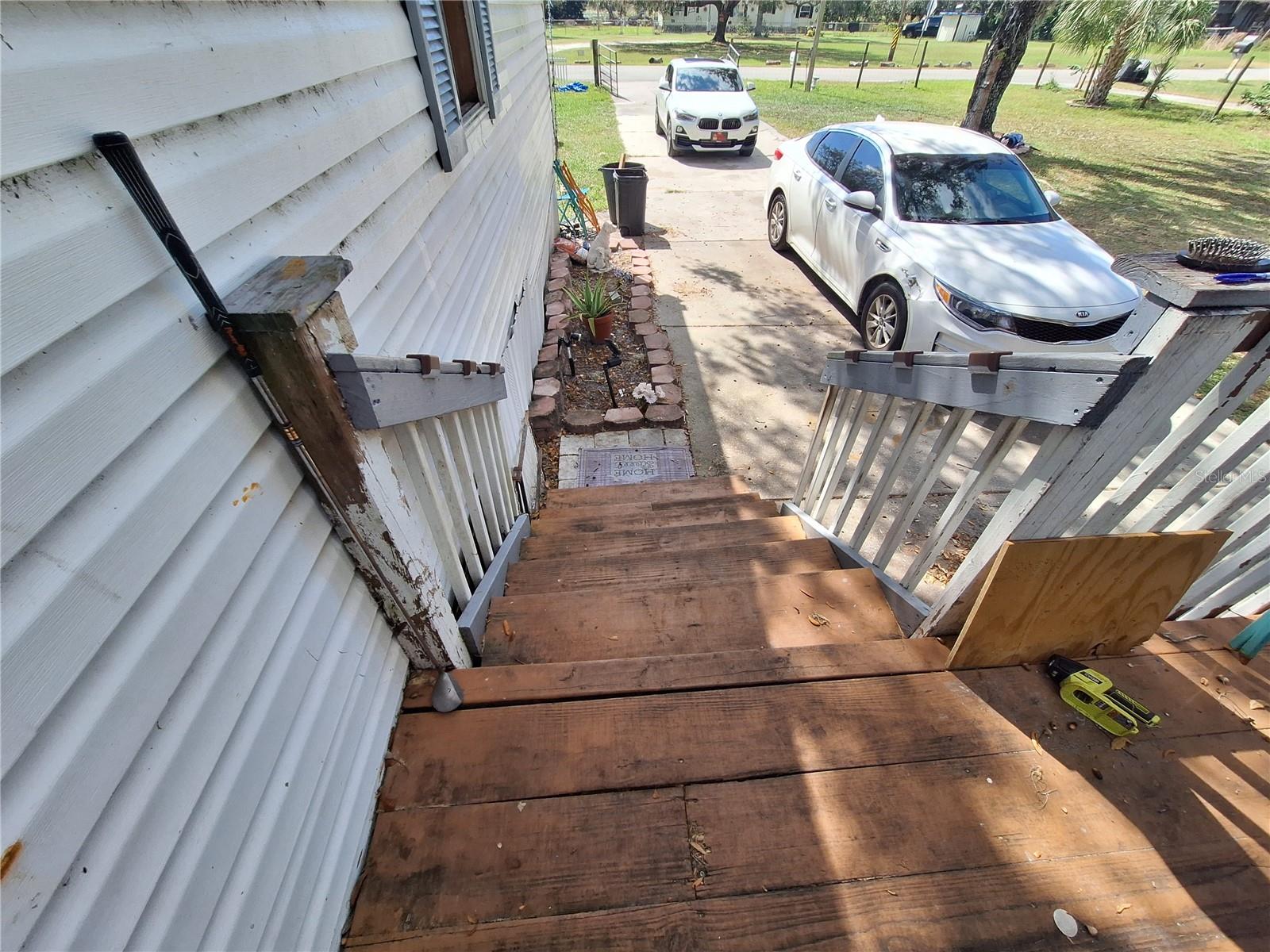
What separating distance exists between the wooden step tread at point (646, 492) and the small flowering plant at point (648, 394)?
3.33 feet

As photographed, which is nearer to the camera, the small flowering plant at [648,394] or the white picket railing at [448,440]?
the white picket railing at [448,440]

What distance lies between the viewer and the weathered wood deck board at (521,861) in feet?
3.90

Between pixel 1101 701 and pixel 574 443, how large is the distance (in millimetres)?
3563

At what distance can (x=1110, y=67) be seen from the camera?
589 inches

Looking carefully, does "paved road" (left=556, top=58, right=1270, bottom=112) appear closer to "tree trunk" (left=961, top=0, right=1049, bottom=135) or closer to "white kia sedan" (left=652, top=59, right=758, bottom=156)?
"white kia sedan" (left=652, top=59, right=758, bottom=156)

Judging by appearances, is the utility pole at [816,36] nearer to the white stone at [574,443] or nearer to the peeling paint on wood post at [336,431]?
the white stone at [574,443]

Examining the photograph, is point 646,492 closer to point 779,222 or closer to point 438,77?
point 438,77

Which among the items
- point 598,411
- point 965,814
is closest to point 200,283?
point 965,814

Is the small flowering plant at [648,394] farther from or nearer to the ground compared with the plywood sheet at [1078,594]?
nearer to the ground

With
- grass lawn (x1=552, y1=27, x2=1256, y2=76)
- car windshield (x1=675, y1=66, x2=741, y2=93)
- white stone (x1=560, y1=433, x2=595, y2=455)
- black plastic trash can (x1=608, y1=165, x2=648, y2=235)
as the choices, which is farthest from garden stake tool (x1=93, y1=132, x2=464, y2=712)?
grass lawn (x1=552, y1=27, x2=1256, y2=76)

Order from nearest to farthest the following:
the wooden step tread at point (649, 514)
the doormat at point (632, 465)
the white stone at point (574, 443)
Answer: the wooden step tread at point (649, 514)
the doormat at point (632, 465)
the white stone at point (574, 443)

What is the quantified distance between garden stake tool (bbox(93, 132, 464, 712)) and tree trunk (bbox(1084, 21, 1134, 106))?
2046cm

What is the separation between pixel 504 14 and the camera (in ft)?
14.3

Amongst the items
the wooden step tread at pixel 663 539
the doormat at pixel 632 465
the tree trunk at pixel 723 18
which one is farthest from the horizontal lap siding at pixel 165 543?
the tree trunk at pixel 723 18
